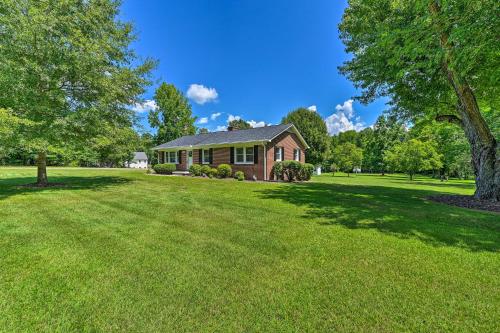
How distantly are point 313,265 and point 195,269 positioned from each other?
1.84m

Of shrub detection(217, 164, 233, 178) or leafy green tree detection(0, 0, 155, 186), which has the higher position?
leafy green tree detection(0, 0, 155, 186)

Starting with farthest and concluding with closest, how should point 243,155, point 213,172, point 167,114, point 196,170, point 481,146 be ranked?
point 167,114 < point 196,170 < point 213,172 < point 243,155 < point 481,146

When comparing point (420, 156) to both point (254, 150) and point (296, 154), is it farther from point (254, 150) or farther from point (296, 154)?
point (254, 150)

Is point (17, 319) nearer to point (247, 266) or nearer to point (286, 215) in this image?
point (247, 266)

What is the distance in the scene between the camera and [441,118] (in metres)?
11.4

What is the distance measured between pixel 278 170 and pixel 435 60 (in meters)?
12.4

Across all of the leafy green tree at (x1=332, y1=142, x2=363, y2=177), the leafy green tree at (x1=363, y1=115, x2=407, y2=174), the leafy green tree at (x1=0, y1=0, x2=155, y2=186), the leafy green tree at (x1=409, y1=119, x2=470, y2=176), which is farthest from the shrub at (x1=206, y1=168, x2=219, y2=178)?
the leafy green tree at (x1=363, y1=115, x2=407, y2=174)

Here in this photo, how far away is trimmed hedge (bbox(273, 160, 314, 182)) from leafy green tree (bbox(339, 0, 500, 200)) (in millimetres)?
7100

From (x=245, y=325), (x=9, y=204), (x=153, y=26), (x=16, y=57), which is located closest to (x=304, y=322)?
(x=245, y=325)

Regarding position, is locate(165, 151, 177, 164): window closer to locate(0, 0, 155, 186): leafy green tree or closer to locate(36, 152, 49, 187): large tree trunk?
locate(0, 0, 155, 186): leafy green tree

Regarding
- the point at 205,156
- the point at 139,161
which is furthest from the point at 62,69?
the point at 139,161

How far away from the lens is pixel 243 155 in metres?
18.9

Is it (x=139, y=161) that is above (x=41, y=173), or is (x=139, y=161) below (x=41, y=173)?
above

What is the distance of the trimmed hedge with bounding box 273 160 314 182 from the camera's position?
1770cm
